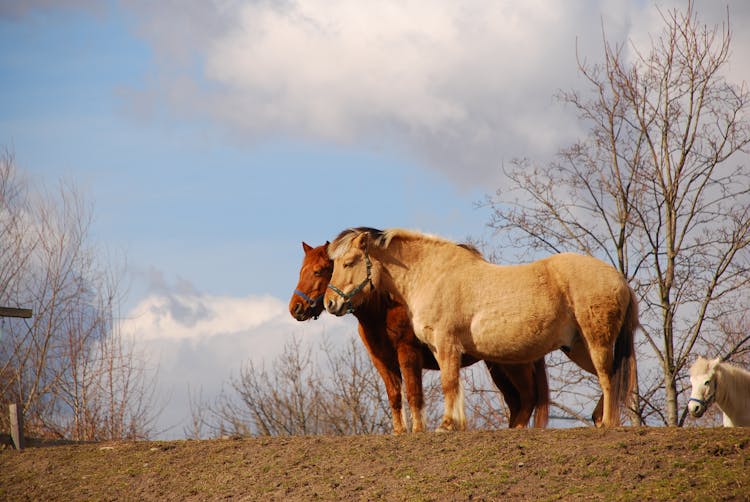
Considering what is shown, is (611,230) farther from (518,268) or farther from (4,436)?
(4,436)

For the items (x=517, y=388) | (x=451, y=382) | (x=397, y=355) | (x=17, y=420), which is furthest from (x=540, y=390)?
(x=17, y=420)

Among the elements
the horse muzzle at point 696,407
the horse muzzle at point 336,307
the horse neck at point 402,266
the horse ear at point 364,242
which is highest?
the horse ear at point 364,242

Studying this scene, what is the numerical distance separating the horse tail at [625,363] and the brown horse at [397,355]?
4.01 ft

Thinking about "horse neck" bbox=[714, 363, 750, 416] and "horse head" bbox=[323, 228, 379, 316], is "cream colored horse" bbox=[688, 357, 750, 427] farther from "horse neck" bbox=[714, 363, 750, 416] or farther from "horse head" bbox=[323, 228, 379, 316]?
"horse head" bbox=[323, 228, 379, 316]

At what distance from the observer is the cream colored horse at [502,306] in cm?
856

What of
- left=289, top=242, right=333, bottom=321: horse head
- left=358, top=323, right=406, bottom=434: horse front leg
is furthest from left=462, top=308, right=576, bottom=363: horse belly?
left=289, top=242, right=333, bottom=321: horse head

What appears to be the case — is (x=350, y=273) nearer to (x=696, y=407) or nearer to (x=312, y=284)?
(x=312, y=284)

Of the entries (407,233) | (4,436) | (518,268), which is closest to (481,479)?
(518,268)

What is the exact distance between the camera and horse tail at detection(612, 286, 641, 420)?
8.59m

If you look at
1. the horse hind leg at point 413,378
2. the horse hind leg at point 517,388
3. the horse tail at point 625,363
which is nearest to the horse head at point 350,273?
the horse hind leg at point 413,378

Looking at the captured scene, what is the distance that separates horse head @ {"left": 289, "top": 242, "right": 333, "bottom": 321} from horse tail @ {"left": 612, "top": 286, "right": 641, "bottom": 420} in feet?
11.0

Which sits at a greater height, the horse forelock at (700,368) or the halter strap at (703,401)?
the horse forelock at (700,368)

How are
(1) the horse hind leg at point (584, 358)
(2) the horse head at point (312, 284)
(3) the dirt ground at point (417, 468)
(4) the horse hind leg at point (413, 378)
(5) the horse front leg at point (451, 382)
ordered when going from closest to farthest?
(3) the dirt ground at point (417, 468) < (5) the horse front leg at point (451, 382) < (1) the horse hind leg at point (584, 358) < (4) the horse hind leg at point (413, 378) < (2) the horse head at point (312, 284)

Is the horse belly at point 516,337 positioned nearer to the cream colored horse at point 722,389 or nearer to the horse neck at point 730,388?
the cream colored horse at point 722,389
